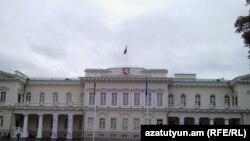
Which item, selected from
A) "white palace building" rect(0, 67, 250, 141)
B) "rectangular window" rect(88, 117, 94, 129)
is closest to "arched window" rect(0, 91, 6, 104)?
"white palace building" rect(0, 67, 250, 141)

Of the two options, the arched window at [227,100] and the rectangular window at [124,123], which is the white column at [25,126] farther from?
the arched window at [227,100]

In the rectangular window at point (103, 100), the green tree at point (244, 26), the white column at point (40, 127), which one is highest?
the green tree at point (244, 26)

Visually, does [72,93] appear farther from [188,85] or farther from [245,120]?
[245,120]

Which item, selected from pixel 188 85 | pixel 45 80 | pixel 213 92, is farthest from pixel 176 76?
pixel 45 80

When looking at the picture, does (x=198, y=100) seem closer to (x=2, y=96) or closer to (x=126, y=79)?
(x=126, y=79)

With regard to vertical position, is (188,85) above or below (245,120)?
above

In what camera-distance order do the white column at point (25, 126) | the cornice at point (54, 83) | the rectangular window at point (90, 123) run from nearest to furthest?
the white column at point (25, 126)
the rectangular window at point (90, 123)
the cornice at point (54, 83)

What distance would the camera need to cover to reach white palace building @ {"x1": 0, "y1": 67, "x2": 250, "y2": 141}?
60906 millimetres

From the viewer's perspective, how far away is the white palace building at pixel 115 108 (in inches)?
2398

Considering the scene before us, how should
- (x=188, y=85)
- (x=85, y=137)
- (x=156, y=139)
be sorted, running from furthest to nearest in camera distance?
(x=188, y=85) < (x=85, y=137) < (x=156, y=139)

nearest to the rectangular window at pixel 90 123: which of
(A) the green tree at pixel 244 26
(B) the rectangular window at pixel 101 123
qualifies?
(B) the rectangular window at pixel 101 123

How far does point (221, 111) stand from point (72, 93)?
87.1 feet

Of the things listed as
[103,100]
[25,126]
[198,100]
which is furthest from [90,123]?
[198,100]

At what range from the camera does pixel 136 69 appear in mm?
61969
